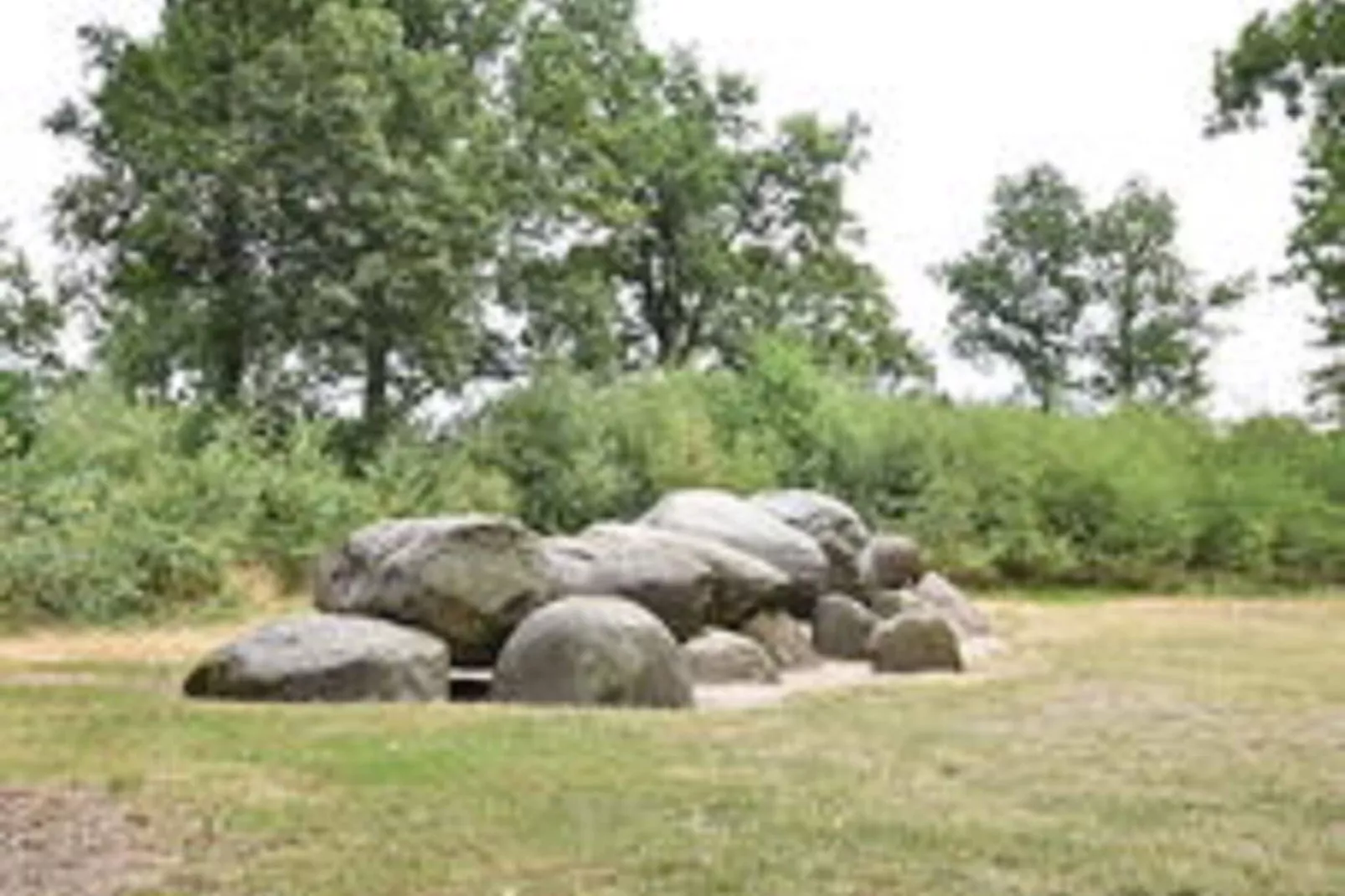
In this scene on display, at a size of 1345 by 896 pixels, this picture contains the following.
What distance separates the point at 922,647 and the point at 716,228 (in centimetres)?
2208

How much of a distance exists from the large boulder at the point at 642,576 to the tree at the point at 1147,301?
92.7ft

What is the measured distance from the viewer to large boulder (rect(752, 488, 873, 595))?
556 inches

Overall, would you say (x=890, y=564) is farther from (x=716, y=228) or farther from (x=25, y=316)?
(x=716, y=228)

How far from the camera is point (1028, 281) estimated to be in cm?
4084

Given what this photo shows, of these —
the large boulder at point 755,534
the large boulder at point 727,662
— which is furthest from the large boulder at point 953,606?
the large boulder at point 727,662

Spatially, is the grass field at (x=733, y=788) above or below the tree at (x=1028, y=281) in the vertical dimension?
below

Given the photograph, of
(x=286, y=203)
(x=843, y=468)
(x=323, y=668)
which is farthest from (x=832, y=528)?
(x=286, y=203)

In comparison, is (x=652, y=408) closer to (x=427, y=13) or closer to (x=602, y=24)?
(x=427, y=13)

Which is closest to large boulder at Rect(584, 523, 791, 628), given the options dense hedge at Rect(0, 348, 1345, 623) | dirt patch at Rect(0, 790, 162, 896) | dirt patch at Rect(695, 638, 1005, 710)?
dirt patch at Rect(695, 638, 1005, 710)

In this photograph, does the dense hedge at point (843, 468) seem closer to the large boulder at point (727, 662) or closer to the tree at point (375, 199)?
the tree at point (375, 199)

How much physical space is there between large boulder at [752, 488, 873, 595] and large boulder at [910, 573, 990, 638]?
0.67 metres

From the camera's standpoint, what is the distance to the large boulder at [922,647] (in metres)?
11.3

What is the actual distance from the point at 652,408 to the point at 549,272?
4.97m

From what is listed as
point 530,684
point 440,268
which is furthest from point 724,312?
point 530,684
